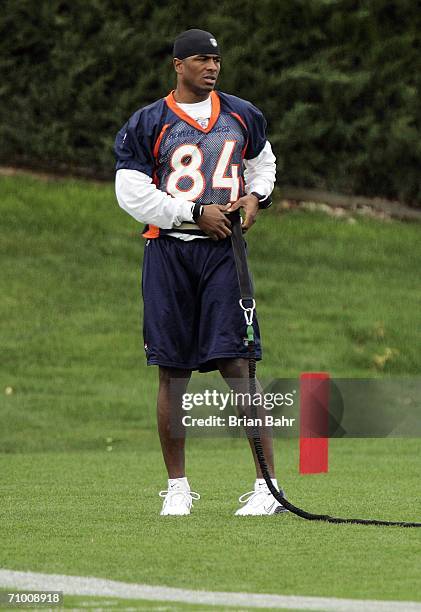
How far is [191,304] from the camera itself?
688 centimetres

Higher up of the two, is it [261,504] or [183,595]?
[183,595]

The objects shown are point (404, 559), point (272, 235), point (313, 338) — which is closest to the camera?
point (404, 559)

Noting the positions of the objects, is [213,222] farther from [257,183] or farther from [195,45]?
[195,45]

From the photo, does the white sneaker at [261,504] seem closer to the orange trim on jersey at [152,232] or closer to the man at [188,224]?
the man at [188,224]

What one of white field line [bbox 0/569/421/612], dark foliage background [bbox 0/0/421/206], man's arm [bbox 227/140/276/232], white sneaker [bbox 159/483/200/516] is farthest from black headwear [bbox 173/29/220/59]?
dark foliage background [bbox 0/0/421/206]

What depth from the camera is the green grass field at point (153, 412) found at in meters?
5.42

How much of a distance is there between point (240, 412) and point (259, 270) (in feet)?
38.5

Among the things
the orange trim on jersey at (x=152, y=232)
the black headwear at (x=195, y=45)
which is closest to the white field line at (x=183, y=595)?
the orange trim on jersey at (x=152, y=232)

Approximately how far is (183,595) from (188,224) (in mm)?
2400

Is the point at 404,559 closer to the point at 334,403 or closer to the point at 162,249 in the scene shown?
the point at 162,249

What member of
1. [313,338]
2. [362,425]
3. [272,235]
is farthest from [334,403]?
[272,235]

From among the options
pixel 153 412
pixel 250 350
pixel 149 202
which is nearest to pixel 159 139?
pixel 149 202

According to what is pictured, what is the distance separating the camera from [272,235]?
19781mm

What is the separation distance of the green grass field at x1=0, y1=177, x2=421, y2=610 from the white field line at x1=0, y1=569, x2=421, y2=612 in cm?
11
